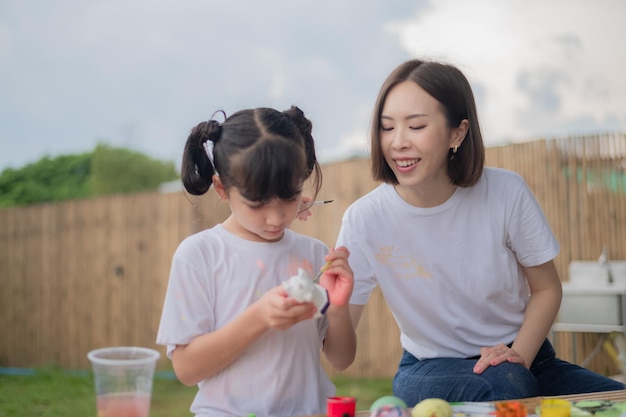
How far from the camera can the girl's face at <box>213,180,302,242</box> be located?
1.38 metres

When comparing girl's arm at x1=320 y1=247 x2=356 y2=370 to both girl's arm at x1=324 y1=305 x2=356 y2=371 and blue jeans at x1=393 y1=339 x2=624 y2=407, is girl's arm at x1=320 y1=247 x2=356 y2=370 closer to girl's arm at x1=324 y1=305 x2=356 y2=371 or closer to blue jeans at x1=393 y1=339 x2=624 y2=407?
girl's arm at x1=324 y1=305 x2=356 y2=371

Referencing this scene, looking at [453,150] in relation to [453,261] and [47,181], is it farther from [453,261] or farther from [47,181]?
[47,181]

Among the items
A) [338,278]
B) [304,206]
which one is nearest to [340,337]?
[338,278]

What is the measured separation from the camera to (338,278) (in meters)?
1.34

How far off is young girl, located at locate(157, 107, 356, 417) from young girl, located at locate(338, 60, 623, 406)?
0.33m

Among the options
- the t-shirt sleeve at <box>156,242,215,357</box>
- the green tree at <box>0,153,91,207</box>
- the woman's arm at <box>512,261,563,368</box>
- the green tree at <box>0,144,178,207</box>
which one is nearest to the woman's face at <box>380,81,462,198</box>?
the woman's arm at <box>512,261,563,368</box>

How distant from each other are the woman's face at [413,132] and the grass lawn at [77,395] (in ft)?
11.2

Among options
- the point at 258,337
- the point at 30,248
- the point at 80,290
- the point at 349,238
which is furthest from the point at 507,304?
the point at 30,248

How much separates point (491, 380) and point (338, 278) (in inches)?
17.5

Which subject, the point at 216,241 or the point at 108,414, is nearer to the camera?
the point at 108,414

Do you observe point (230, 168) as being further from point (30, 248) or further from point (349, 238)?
point (30, 248)

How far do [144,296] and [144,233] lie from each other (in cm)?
65

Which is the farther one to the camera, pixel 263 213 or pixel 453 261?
pixel 453 261

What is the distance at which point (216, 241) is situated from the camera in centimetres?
146
